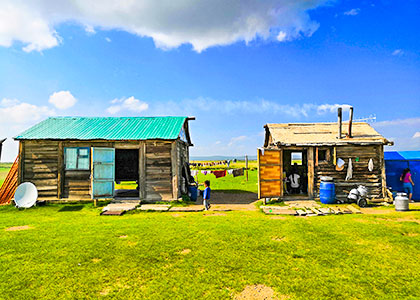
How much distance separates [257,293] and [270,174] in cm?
908

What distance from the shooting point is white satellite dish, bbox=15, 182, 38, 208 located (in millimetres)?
11805

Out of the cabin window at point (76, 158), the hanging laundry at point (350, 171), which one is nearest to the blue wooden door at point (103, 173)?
the cabin window at point (76, 158)

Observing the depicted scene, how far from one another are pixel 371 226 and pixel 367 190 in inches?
224

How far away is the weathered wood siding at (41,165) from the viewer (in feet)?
42.5

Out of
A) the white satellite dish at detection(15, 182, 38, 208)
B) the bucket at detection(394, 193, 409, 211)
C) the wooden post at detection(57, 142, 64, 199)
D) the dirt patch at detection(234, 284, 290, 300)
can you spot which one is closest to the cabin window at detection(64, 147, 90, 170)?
the wooden post at detection(57, 142, 64, 199)

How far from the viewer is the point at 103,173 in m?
12.9

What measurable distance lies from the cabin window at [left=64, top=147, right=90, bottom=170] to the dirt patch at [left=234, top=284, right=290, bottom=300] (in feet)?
37.7

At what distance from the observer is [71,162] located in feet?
43.0

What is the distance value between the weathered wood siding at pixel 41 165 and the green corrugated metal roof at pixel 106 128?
1.65 feet

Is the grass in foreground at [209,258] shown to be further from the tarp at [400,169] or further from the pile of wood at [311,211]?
the tarp at [400,169]

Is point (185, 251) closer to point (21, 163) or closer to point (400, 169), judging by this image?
point (21, 163)

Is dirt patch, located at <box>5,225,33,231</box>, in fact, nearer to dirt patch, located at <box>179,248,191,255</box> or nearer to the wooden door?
dirt patch, located at <box>179,248,191,255</box>

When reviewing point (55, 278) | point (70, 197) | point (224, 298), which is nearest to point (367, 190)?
point (224, 298)

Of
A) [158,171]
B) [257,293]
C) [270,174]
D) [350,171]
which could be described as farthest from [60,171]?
[350,171]
